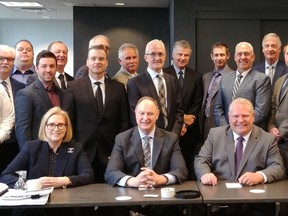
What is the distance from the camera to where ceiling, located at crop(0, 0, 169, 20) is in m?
7.77

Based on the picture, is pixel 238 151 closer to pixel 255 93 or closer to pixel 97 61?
pixel 255 93

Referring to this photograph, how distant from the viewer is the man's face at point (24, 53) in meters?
4.32

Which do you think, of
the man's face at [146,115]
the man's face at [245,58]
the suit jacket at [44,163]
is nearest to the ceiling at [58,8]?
the man's face at [245,58]

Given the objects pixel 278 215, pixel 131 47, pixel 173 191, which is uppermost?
pixel 131 47

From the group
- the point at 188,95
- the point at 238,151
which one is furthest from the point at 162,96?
the point at 238,151

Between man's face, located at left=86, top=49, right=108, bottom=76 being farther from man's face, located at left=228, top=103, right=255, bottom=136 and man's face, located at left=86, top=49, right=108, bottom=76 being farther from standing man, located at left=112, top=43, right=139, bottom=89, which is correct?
man's face, located at left=228, top=103, right=255, bottom=136

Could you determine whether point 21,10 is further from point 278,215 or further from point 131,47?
point 278,215

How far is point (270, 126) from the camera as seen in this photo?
12.8 ft

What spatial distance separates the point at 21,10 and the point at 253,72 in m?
6.63

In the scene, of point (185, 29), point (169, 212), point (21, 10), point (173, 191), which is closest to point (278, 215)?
point (169, 212)

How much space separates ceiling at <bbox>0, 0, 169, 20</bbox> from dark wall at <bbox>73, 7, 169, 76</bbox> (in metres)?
0.25

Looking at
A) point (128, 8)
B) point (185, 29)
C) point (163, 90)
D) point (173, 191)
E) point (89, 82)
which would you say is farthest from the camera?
point (128, 8)

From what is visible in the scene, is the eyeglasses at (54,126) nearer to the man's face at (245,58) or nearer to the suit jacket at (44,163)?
the suit jacket at (44,163)

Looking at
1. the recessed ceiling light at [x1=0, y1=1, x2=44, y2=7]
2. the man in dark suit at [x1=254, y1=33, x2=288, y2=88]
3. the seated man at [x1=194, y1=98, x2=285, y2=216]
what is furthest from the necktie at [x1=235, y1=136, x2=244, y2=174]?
the recessed ceiling light at [x1=0, y1=1, x2=44, y2=7]
